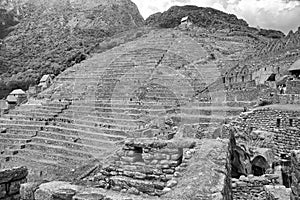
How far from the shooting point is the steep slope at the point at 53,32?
40025 millimetres

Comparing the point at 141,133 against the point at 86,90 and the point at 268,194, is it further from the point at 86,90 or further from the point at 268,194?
the point at 86,90

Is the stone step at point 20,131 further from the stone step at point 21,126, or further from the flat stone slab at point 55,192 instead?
the flat stone slab at point 55,192

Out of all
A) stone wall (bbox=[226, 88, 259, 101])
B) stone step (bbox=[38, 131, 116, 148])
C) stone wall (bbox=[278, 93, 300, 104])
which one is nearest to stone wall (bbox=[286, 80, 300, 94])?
stone wall (bbox=[278, 93, 300, 104])

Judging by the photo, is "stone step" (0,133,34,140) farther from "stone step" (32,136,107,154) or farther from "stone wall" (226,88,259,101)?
"stone wall" (226,88,259,101)

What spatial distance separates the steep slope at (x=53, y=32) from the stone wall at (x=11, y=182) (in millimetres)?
34115

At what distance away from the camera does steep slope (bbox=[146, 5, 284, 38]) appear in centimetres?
4607

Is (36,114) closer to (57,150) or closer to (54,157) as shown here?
(57,150)

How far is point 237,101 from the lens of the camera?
10.9 m

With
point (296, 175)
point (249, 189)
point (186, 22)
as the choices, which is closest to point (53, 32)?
point (186, 22)

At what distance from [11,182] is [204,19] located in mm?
49430

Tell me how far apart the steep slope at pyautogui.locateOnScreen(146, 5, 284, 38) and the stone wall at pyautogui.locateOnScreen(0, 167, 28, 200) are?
44.2 m

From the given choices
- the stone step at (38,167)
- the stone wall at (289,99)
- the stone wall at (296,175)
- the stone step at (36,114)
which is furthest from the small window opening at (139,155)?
the stone step at (36,114)

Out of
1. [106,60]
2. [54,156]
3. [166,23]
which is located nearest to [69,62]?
[106,60]

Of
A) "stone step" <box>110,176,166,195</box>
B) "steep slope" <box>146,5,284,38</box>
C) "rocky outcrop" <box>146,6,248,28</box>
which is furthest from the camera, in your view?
"rocky outcrop" <box>146,6,248,28</box>
